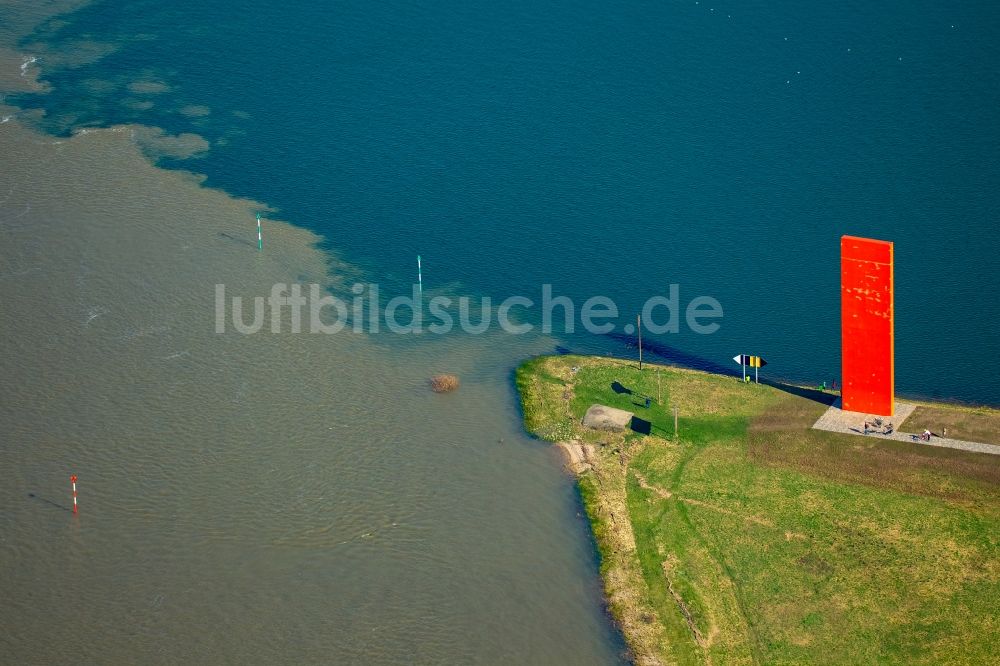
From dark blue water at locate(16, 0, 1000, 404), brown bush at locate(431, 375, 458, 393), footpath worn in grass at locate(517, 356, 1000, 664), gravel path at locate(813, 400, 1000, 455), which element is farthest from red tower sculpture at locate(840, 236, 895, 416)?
brown bush at locate(431, 375, 458, 393)

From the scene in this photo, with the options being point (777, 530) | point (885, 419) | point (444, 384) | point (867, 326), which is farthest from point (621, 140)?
point (777, 530)

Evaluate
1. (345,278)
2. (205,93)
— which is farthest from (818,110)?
(205,93)

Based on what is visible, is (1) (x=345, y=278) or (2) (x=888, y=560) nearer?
(2) (x=888, y=560)

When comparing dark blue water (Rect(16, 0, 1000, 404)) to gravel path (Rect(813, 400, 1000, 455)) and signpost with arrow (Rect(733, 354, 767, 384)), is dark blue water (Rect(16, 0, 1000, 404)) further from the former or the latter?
gravel path (Rect(813, 400, 1000, 455))

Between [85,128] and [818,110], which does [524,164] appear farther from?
[85,128]

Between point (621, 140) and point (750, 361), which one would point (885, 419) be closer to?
point (750, 361)
